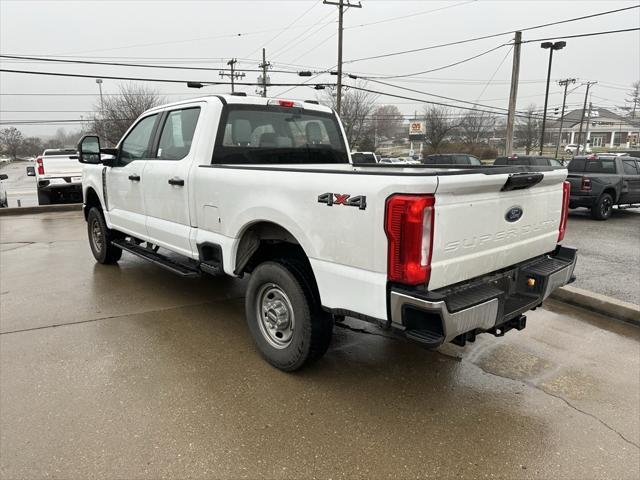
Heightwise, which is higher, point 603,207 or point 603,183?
point 603,183

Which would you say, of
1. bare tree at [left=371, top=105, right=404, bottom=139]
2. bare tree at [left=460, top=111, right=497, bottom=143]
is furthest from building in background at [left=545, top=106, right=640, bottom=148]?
bare tree at [left=371, top=105, right=404, bottom=139]

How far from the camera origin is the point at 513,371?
11.9ft

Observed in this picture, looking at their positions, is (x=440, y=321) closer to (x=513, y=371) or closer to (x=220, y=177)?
(x=513, y=371)

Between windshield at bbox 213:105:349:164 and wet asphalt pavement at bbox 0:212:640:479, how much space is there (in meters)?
1.66

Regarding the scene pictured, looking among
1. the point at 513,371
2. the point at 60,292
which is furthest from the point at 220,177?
the point at 60,292

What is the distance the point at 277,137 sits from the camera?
4508 millimetres

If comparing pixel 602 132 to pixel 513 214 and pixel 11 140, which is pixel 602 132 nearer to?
pixel 11 140

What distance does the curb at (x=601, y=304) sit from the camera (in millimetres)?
4609

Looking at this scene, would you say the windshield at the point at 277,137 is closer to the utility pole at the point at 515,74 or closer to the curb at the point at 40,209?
the curb at the point at 40,209

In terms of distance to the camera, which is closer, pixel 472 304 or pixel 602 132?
pixel 472 304

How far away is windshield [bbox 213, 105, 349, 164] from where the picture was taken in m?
4.16

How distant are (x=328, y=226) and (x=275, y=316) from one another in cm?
101

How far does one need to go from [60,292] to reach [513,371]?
4.97 metres

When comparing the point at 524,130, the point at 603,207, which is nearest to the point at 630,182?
the point at 603,207
